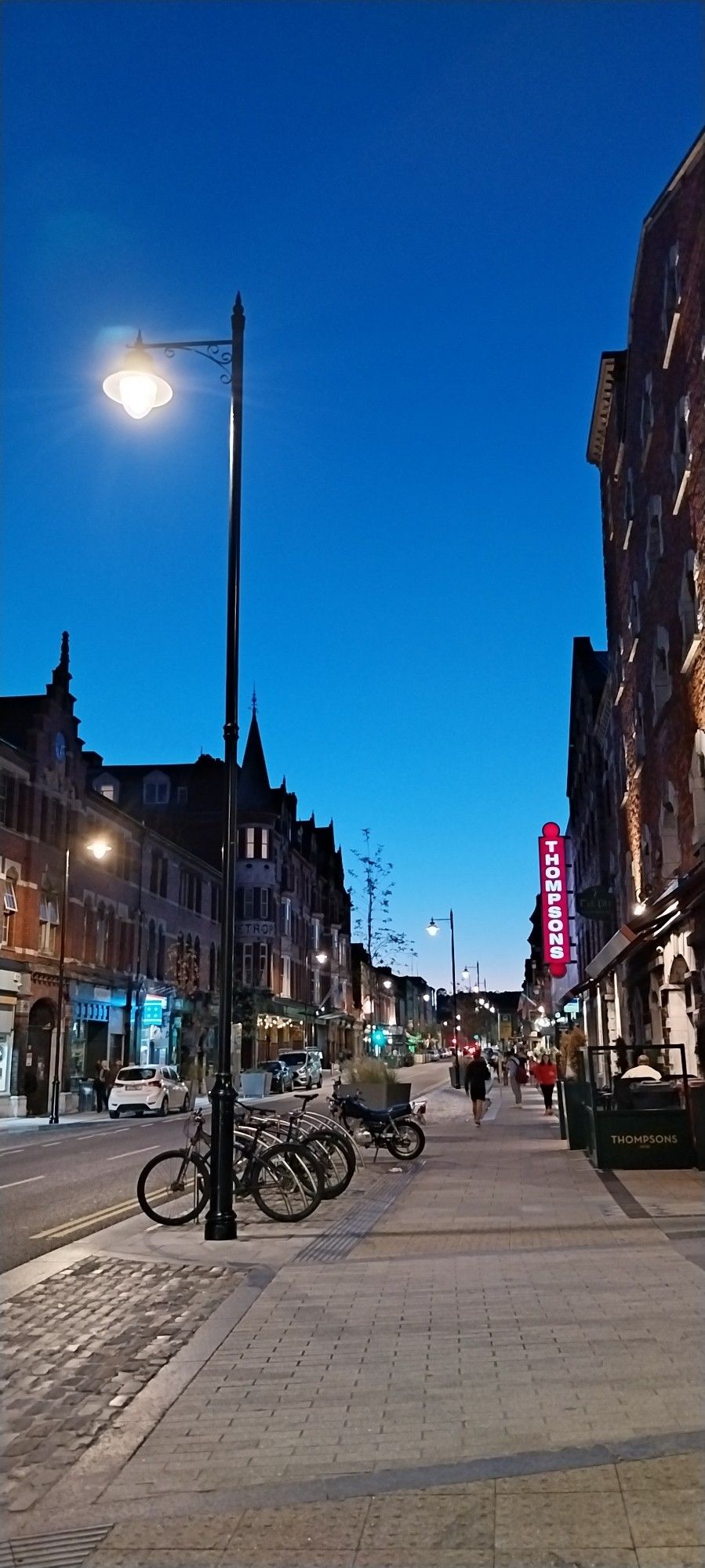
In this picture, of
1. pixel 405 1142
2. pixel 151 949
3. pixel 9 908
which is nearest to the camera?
pixel 405 1142

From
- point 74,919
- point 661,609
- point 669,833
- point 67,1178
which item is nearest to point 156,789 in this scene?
point 74,919

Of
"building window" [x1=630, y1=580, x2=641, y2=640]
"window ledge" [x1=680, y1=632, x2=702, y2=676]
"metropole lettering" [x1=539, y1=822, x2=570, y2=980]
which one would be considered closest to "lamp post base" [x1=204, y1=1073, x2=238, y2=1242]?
"window ledge" [x1=680, y1=632, x2=702, y2=676]

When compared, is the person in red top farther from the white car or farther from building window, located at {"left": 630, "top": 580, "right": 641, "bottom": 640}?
building window, located at {"left": 630, "top": 580, "right": 641, "bottom": 640}

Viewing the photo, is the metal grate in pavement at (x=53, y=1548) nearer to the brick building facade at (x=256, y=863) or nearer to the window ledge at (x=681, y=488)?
the window ledge at (x=681, y=488)

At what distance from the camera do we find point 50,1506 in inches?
181

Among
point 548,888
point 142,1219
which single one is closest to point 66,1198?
point 142,1219

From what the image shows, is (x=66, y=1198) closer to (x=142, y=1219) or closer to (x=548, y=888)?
(x=142, y=1219)

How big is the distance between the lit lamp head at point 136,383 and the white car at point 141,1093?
2628 centimetres

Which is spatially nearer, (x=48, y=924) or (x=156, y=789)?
(x=48, y=924)

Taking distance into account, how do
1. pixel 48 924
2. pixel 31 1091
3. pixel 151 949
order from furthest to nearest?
pixel 151 949, pixel 48 924, pixel 31 1091

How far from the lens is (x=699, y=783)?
59.1 ft

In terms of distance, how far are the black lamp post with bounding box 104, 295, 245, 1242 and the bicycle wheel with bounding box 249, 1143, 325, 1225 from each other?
51cm

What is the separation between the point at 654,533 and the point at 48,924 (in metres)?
25.9

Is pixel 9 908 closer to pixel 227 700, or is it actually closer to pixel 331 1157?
pixel 331 1157
